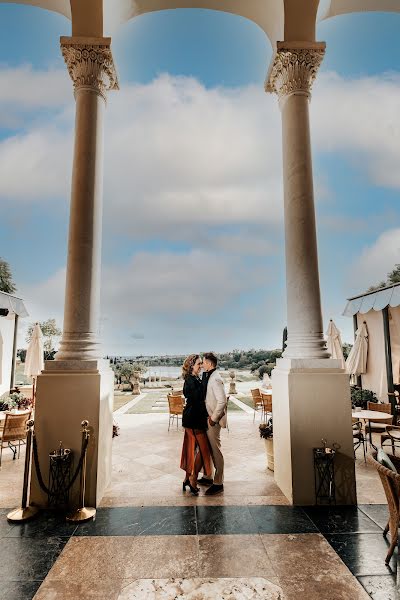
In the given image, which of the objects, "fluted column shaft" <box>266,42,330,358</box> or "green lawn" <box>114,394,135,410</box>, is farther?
"green lawn" <box>114,394,135,410</box>

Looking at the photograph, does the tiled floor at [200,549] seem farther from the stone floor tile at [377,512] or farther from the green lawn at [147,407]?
the green lawn at [147,407]

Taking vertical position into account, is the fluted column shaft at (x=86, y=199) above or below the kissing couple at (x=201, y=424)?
above

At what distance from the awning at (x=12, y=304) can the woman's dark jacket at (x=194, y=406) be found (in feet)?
29.1

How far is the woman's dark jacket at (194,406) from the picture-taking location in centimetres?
505

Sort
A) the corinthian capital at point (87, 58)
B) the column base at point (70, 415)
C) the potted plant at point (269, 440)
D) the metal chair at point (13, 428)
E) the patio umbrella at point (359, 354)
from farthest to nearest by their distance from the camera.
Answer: the patio umbrella at point (359, 354)
the metal chair at point (13, 428)
the potted plant at point (269, 440)
the corinthian capital at point (87, 58)
the column base at point (70, 415)

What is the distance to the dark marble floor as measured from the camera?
302 centimetres

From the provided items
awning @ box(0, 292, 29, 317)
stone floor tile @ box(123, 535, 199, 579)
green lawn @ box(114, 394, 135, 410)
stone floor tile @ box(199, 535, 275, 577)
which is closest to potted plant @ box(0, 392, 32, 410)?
awning @ box(0, 292, 29, 317)

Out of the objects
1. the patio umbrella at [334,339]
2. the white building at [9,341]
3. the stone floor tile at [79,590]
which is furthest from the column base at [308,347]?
the white building at [9,341]

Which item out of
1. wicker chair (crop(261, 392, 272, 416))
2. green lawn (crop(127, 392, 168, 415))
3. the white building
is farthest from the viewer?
green lawn (crop(127, 392, 168, 415))

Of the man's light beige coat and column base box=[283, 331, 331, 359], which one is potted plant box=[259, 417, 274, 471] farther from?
column base box=[283, 331, 331, 359]

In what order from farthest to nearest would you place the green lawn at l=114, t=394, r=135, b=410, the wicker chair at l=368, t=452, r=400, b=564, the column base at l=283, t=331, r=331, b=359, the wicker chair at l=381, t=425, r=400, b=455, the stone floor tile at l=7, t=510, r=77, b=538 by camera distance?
the green lawn at l=114, t=394, r=135, b=410
the wicker chair at l=381, t=425, r=400, b=455
the column base at l=283, t=331, r=331, b=359
the stone floor tile at l=7, t=510, r=77, b=538
the wicker chair at l=368, t=452, r=400, b=564

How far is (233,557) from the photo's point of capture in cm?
331

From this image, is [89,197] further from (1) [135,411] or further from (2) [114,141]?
(2) [114,141]

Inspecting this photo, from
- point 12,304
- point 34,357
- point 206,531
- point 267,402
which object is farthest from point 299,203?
point 12,304
